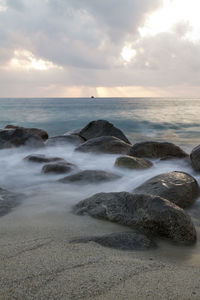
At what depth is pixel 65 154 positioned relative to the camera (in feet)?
24.9

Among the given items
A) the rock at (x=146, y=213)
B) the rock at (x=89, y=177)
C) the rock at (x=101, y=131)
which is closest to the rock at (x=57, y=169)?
the rock at (x=89, y=177)

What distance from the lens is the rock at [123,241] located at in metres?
2.37

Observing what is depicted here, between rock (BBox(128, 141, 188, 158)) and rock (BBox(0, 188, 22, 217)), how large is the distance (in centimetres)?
371

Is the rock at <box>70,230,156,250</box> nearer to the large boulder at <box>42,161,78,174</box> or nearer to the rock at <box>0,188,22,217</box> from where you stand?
the rock at <box>0,188,22,217</box>

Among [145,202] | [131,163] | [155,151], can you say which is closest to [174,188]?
[145,202]

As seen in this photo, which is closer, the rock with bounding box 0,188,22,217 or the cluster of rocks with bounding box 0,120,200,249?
the cluster of rocks with bounding box 0,120,200,249

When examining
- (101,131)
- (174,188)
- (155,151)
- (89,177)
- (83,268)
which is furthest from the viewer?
(101,131)

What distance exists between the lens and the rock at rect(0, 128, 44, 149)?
809 cm

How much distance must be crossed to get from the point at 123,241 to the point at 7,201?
1.85 metres

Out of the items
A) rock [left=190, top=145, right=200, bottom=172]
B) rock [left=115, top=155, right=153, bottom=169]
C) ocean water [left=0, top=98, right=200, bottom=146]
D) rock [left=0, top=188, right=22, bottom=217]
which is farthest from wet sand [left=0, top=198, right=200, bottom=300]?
ocean water [left=0, top=98, right=200, bottom=146]

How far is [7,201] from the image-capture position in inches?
141

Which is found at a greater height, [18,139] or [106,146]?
[18,139]

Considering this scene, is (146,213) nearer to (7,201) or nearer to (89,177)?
(7,201)

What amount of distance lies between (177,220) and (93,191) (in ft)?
5.80
